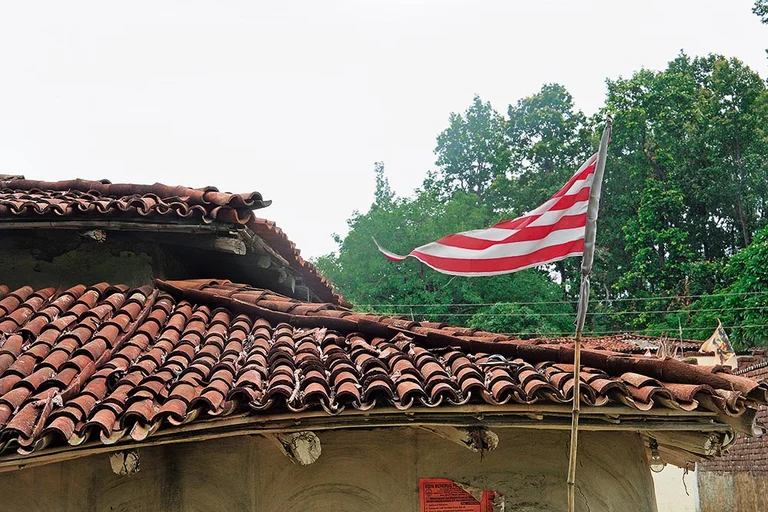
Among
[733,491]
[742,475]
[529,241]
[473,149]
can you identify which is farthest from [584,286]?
[473,149]

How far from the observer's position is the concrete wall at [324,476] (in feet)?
15.5

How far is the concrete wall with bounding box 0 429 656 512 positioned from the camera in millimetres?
4711

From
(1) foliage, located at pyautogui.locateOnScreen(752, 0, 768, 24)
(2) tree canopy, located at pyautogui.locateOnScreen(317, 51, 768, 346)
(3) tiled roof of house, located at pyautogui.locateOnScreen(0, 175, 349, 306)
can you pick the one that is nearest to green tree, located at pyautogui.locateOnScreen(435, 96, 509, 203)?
(2) tree canopy, located at pyautogui.locateOnScreen(317, 51, 768, 346)

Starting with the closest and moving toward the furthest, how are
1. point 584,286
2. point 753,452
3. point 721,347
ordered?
point 584,286 → point 721,347 → point 753,452

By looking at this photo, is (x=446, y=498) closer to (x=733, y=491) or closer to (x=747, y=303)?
(x=733, y=491)

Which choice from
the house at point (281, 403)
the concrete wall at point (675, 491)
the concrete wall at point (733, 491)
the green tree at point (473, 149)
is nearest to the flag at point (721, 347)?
the concrete wall at point (733, 491)

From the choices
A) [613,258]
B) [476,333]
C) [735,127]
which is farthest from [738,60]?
[476,333]

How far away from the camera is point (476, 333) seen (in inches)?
231

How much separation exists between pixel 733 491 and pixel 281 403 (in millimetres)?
17606

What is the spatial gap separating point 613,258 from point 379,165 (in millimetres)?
17827

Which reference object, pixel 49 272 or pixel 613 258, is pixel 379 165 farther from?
pixel 49 272

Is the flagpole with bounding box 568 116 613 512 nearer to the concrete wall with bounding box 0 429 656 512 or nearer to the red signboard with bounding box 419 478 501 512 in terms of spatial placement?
the concrete wall with bounding box 0 429 656 512

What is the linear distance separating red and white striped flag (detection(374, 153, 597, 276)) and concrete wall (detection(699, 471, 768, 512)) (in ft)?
47.1

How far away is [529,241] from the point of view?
4.77m
